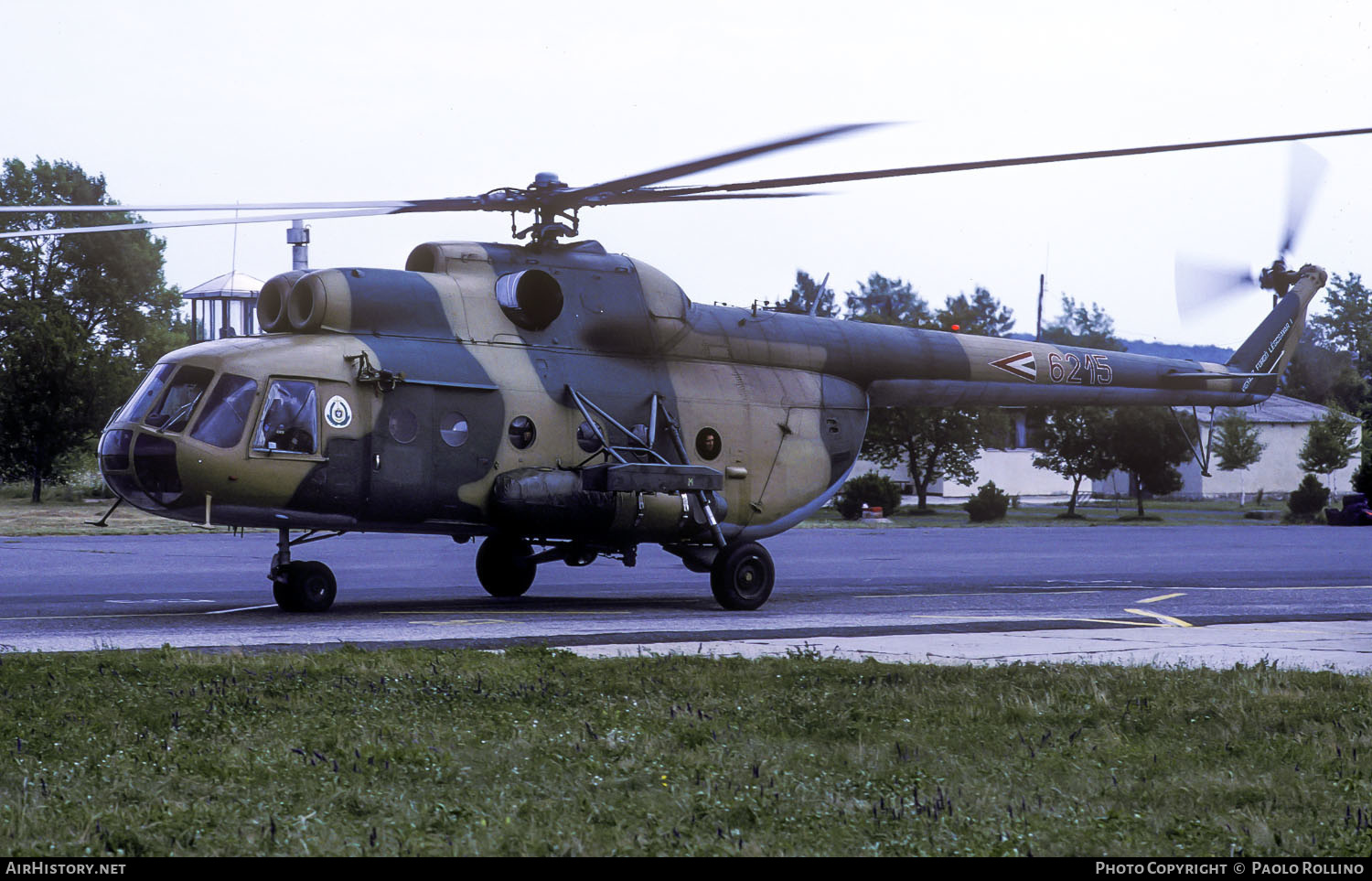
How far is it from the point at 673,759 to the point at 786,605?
10340 millimetres

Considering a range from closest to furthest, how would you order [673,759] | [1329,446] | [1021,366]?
[673,759], [1021,366], [1329,446]

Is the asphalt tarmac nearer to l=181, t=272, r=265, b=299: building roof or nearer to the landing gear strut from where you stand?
the landing gear strut

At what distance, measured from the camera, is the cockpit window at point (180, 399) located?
13.5m

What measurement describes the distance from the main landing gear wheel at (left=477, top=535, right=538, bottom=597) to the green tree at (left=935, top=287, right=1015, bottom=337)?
14.4 meters

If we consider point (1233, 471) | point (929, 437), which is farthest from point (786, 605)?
point (1233, 471)

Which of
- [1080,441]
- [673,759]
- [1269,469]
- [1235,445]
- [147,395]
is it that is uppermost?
[1235,445]

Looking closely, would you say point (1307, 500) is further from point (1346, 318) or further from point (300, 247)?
point (1346, 318)

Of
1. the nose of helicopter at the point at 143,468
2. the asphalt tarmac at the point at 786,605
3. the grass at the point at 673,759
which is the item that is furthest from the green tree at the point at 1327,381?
the grass at the point at 673,759

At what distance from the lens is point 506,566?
17.2 metres

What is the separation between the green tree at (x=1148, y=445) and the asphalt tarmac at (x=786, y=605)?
102 ft

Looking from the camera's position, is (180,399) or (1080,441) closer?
(180,399)

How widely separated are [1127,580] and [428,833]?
17.1 m

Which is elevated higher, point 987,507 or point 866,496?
point 866,496

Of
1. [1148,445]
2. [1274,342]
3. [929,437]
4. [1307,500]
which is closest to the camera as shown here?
[1274,342]
